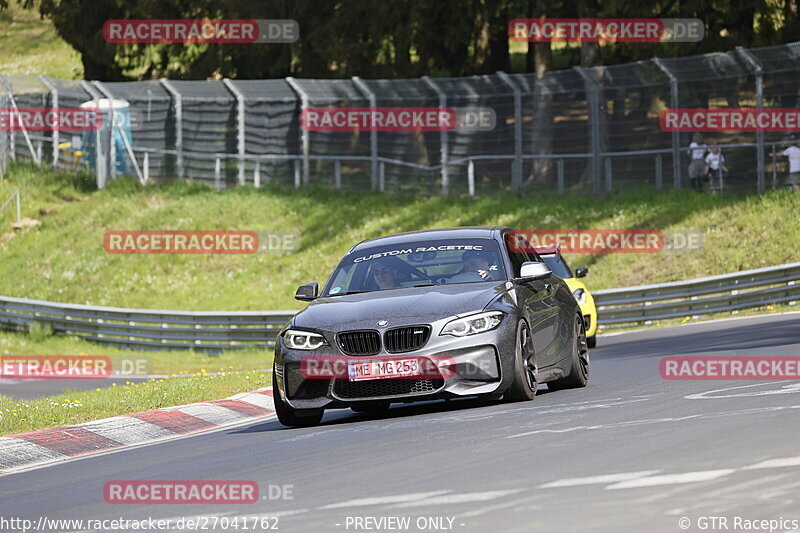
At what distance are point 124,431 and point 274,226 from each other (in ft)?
89.2

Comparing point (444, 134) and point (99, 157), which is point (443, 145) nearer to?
point (444, 134)

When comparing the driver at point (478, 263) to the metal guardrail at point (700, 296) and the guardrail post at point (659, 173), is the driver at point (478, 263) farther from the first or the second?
the guardrail post at point (659, 173)

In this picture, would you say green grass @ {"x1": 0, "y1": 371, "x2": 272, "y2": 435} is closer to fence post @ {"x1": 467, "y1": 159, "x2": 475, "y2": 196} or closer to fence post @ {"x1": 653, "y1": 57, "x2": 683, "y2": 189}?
fence post @ {"x1": 653, "y1": 57, "x2": 683, "y2": 189}

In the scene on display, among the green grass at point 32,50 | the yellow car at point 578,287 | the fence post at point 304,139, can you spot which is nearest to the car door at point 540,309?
the yellow car at point 578,287

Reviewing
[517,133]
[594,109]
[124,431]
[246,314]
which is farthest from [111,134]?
[124,431]

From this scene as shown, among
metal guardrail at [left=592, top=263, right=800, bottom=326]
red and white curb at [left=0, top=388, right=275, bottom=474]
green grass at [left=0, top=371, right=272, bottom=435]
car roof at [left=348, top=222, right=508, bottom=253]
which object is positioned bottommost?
metal guardrail at [left=592, top=263, right=800, bottom=326]

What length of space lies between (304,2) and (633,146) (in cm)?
1839

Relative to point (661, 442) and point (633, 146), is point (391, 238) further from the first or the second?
point (633, 146)

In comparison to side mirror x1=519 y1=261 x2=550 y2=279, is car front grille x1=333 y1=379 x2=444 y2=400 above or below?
below

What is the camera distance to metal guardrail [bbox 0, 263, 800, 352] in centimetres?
2666

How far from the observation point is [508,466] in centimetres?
814

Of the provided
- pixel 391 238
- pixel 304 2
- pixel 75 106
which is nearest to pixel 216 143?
pixel 75 106

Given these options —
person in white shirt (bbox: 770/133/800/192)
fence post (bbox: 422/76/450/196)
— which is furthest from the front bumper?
fence post (bbox: 422/76/450/196)

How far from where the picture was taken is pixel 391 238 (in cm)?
1329
